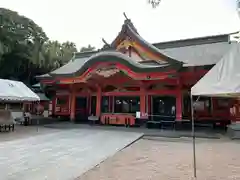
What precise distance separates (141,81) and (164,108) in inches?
83.2

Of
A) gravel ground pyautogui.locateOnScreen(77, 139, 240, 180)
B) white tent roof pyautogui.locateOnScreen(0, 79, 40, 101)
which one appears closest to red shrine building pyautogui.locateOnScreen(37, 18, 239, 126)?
white tent roof pyautogui.locateOnScreen(0, 79, 40, 101)

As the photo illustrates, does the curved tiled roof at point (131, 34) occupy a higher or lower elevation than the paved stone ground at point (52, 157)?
higher

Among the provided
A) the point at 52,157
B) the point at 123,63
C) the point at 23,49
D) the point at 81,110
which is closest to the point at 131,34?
the point at 123,63

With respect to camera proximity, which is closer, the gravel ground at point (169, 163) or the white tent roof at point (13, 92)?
the gravel ground at point (169, 163)

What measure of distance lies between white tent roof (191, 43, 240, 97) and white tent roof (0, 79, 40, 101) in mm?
9074

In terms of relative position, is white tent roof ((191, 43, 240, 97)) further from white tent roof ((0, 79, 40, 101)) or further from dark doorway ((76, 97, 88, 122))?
dark doorway ((76, 97, 88, 122))

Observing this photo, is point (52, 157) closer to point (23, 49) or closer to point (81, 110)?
point (81, 110)

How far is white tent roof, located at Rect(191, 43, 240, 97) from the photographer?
13.8 ft

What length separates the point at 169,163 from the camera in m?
5.99

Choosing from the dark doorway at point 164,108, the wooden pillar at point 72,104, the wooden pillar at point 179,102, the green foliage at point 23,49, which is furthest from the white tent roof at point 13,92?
the green foliage at point 23,49

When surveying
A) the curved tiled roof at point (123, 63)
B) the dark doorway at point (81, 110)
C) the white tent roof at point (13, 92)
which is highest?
the curved tiled roof at point (123, 63)

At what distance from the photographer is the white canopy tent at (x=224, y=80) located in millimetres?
4195

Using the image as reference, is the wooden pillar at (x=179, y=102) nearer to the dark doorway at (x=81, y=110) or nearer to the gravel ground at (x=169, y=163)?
the gravel ground at (x=169, y=163)

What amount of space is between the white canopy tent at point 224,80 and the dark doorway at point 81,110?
1258cm
